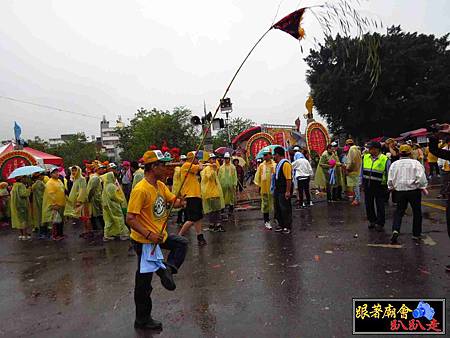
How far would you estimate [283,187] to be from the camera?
7.19 metres

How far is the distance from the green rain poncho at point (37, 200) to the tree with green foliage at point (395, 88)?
76.5ft

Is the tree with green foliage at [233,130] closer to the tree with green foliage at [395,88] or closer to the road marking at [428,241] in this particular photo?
the tree with green foliage at [395,88]

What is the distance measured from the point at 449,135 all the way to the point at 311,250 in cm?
262

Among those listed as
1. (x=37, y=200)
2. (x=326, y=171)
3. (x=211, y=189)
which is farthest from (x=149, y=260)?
(x=326, y=171)

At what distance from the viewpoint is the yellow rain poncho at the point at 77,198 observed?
29.1 ft

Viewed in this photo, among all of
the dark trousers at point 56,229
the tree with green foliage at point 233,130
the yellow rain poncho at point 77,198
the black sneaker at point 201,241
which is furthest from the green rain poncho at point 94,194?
the tree with green foliage at point 233,130

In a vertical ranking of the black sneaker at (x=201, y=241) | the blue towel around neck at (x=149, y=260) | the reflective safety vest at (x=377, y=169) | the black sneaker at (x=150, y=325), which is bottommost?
the black sneaker at (x=150, y=325)

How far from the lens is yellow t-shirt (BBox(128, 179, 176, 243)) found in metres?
3.56

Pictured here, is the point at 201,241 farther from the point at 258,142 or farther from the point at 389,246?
the point at 258,142

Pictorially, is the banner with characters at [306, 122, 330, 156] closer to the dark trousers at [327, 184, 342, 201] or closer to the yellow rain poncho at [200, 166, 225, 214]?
the dark trousers at [327, 184, 342, 201]

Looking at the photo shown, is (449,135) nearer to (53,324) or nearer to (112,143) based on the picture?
(53,324)

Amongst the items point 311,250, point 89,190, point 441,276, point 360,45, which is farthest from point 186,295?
point 89,190

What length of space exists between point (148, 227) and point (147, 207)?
0.66 feet

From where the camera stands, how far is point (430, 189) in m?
12.3
